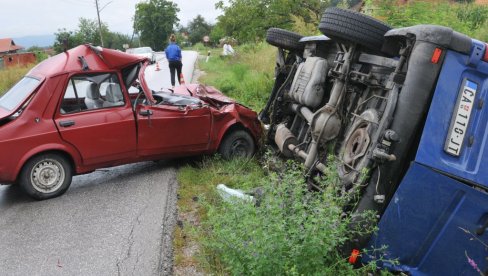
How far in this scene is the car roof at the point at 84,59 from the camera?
5.46m

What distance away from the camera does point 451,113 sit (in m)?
3.40

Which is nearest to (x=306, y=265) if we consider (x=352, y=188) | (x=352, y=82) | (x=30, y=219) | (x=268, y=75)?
(x=352, y=188)

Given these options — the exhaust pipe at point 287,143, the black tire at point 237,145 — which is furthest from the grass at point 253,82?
the exhaust pipe at point 287,143

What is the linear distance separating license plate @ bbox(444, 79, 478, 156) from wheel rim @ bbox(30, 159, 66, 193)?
4.50 meters

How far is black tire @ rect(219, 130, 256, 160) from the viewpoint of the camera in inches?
260

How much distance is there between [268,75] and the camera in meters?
12.1

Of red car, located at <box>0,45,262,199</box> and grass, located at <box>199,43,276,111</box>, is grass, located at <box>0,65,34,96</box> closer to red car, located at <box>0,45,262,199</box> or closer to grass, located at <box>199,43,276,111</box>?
grass, located at <box>199,43,276,111</box>

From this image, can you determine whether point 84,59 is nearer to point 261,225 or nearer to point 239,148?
point 239,148

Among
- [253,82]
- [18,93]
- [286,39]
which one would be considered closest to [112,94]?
[18,93]

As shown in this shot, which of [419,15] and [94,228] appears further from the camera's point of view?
[419,15]

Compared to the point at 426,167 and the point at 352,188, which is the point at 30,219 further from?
the point at 426,167

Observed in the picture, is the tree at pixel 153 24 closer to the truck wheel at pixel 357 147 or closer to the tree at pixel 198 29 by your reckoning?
the tree at pixel 198 29

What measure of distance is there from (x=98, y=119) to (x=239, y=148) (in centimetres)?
224

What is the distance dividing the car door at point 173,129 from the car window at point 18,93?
137 centimetres
